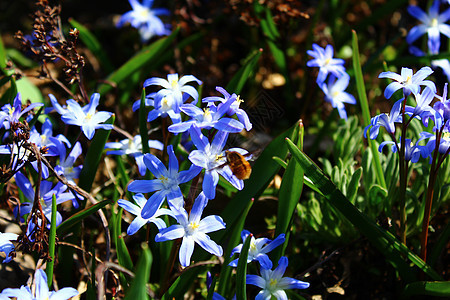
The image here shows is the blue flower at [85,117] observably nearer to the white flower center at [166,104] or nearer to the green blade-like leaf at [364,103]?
the white flower center at [166,104]

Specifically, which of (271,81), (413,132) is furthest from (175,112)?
(271,81)

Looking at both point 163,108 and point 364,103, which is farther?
point 364,103

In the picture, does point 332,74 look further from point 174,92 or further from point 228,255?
point 228,255

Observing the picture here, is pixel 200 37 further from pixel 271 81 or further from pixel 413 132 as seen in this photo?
pixel 413 132

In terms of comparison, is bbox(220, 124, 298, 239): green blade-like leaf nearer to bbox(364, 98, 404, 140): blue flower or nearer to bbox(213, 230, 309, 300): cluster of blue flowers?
bbox(213, 230, 309, 300): cluster of blue flowers

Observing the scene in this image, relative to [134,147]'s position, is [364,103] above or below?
above

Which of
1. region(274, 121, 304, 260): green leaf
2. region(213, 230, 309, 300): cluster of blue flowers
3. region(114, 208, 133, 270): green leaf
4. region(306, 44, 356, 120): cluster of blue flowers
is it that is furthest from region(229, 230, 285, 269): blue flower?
region(306, 44, 356, 120): cluster of blue flowers

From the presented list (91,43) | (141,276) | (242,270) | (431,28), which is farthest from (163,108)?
(431,28)
